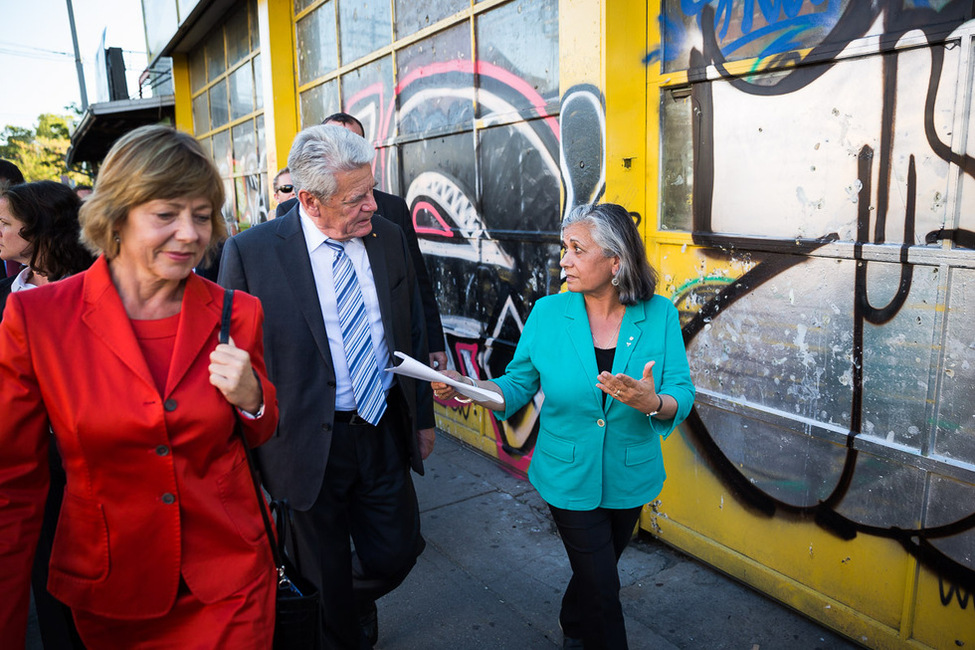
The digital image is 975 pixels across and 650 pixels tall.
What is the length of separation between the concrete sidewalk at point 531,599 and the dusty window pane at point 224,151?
7.66m

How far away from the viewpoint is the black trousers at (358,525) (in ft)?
8.25

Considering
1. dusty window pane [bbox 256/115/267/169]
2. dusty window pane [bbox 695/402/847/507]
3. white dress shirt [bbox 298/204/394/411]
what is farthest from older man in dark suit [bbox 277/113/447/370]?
dusty window pane [bbox 256/115/267/169]

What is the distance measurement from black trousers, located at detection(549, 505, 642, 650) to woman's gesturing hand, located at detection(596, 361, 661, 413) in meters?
0.45

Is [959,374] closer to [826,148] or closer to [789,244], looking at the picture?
[789,244]

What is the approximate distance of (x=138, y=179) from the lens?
1.59 metres

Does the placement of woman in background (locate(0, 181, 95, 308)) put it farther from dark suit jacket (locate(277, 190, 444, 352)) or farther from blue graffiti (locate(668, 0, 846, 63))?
blue graffiti (locate(668, 0, 846, 63))

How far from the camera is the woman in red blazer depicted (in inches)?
59.1

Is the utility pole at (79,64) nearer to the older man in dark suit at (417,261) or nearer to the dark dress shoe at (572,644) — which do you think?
the older man in dark suit at (417,261)

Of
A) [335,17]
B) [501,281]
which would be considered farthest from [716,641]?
[335,17]

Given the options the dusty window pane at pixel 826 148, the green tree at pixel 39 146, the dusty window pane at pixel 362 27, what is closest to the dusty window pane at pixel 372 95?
the dusty window pane at pixel 362 27

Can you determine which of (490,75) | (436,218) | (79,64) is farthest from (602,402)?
(79,64)

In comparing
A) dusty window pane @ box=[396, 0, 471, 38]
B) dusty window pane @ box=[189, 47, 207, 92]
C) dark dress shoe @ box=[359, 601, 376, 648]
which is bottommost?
dark dress shoe @ box=[359, 601, 376, 648]

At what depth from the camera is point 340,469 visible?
8.27 ft

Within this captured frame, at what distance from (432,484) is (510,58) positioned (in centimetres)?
271
